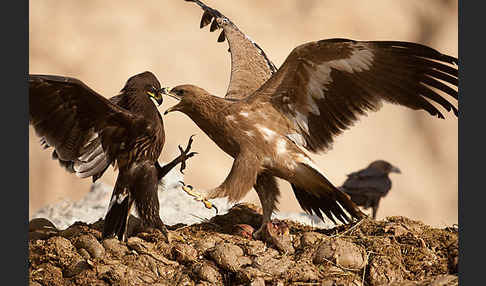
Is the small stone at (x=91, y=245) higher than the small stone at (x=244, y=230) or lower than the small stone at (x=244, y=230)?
lower

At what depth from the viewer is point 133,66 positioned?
29.6ft

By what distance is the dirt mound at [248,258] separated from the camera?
397 cm

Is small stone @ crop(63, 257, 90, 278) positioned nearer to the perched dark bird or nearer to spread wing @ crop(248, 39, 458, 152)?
spread wing @ crop(248, 39, 458, 152)

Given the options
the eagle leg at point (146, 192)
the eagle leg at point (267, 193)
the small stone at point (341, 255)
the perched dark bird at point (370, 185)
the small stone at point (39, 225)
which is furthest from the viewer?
the perched dark bird at point (370, 185)

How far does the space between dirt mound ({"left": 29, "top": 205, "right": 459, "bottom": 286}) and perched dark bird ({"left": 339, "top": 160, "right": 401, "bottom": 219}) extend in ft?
8.26

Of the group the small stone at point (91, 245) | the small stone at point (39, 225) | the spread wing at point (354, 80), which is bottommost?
the small stone at point (91, 245)

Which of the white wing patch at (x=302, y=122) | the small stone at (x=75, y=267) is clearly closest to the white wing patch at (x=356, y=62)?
the white wing patch at (x=302, y=122)

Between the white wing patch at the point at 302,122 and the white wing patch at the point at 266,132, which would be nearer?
the white wing patch at the point at 266,132

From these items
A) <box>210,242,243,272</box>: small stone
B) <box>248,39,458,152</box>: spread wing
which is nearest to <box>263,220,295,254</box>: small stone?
<box>210,242,243,272</box>: small stone

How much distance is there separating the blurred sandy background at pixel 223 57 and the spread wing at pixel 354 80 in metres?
4.11

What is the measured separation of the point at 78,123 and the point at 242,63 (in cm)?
192

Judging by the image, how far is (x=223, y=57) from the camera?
9.54 m

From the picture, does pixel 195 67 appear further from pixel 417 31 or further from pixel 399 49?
pixel 399 49

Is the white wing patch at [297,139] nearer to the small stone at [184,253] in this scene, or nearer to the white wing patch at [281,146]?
the white wing patch at [281,146]
